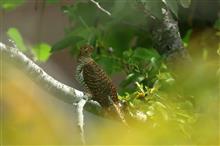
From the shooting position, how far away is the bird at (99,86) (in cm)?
154

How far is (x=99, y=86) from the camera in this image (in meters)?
1.59

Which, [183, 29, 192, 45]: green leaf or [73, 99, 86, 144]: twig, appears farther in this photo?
[183, 29, 192, 45]: green leaf

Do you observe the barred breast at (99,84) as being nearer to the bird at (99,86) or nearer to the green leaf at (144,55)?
the bird at (99,86)

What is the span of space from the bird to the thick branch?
0.02 metres

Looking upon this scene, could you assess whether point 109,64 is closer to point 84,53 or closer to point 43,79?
point 84,53

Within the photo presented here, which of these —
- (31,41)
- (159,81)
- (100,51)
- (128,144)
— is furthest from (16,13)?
(128,144)

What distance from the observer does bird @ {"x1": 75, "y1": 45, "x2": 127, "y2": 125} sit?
5.05 feet

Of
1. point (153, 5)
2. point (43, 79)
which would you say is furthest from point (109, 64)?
point (43, 79)

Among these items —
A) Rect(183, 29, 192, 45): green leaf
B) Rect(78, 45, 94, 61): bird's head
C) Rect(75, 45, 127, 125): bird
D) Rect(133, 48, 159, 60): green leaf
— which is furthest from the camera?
Rect(183, 29, 192, 45): green leaf

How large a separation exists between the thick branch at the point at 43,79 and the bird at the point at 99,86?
0.08ft

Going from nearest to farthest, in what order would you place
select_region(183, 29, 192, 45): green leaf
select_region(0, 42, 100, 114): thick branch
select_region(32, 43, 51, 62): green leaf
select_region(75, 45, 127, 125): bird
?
select_region(0, 42, 100, 114): thick branch
select_region(75, 45, 127, 125): bird
select_region(183, 29, 192, 45): green leaf
select_region(32, 43, 51, 62): green leaf

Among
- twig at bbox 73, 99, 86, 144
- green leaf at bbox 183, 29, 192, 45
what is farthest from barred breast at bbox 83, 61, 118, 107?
green leaf at bbox 183, 29, 192, 45

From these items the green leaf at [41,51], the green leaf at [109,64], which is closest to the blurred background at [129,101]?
the green leaf at [109,64]

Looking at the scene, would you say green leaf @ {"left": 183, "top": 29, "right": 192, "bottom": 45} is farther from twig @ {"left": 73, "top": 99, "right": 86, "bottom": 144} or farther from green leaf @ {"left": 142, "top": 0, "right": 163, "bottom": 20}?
twig @ {"left": 73, "top": 99, "right": 86, "bottom": 144}
